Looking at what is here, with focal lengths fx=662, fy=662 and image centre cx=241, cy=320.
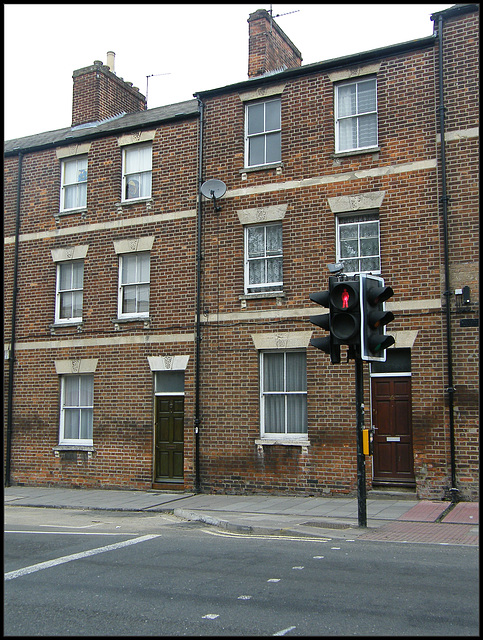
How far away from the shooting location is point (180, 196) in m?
16.9

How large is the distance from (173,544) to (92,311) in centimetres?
938

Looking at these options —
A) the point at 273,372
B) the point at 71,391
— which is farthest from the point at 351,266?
the point at 71,391

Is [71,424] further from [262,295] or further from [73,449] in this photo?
[262,295]

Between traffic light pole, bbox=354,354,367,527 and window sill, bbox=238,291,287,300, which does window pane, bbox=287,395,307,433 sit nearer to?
window sill, bbox=238,291,287,300

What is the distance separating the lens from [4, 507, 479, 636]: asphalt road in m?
5.71

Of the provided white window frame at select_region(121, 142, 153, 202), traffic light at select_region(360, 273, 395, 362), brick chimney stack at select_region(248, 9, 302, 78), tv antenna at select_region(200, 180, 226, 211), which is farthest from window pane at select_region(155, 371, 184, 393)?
brick chimney stack at select_region(248, 9, 302, 78)

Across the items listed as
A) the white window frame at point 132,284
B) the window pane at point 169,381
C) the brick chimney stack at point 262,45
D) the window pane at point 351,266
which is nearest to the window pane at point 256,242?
the window pane at point 351,266

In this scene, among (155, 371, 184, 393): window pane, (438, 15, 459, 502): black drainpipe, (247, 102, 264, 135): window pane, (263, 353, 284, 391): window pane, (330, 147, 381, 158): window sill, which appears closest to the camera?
(438, 15, 459, 502): black drainpipe

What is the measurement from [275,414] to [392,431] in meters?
2.72

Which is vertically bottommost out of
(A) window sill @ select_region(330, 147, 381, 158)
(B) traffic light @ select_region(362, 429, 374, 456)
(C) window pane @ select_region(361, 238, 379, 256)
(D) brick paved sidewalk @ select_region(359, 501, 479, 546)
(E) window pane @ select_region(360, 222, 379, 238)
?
(D) brick paved sidewalk @ select_region(359, 501, 479, 546)

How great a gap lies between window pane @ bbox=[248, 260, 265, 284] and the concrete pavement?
5010mm

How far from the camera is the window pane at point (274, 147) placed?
1602 centimetres

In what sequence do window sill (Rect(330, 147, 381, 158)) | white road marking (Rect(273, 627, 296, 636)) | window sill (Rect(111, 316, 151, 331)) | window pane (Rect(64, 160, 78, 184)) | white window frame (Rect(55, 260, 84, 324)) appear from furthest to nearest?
window pane (Rect(64, 160, 78, 184)), white window frame (Rect(55, 260, 84, 324)), window sill (Rect(111, 316, 151, 331)), window sill (Rect(330, 147, 381, 158)), white road marking (Rect(273, 627, 296, 636))

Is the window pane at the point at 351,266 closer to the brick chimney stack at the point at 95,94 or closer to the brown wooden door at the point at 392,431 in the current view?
the brown wooden door at the point at 392,431
